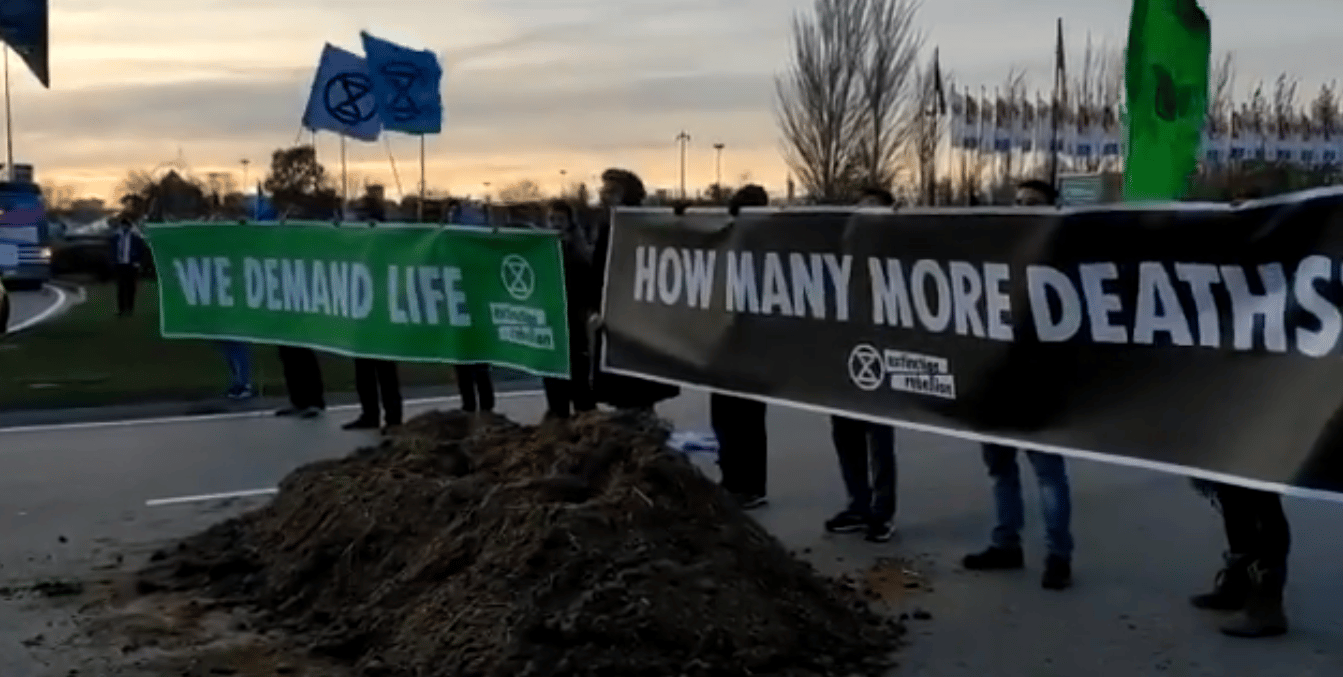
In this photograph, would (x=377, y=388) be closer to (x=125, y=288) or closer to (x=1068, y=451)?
(x=1068, y=451)

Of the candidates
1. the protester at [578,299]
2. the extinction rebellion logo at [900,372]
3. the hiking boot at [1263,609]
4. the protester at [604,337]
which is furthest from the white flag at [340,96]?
the hiking boot at [1263,609]

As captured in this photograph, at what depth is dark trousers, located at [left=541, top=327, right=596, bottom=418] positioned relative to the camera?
10.3 m

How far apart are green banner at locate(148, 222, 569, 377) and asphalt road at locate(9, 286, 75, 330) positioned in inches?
513

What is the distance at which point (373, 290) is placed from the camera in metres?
12.0

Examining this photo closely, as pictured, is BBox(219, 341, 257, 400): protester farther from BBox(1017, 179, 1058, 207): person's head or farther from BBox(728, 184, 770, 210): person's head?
BBox(1017, 179, 1058, 207): person's head

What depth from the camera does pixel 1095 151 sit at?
43.1m

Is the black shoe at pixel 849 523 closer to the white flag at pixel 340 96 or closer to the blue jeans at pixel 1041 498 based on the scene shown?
the blue jeans at pixel 1041 498

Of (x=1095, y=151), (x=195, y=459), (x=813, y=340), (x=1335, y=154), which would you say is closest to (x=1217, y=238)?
(x=813, y=340)

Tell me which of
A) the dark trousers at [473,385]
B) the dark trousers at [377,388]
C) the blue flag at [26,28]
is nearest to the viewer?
the dark trousers at [473,385]

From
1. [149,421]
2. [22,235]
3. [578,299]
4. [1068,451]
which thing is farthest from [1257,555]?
[22,235]

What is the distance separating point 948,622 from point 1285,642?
4.55 ft

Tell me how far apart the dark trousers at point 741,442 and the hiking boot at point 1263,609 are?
11.5ft

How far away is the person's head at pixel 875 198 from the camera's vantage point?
8.15 metres

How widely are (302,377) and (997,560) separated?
7.90 metres
